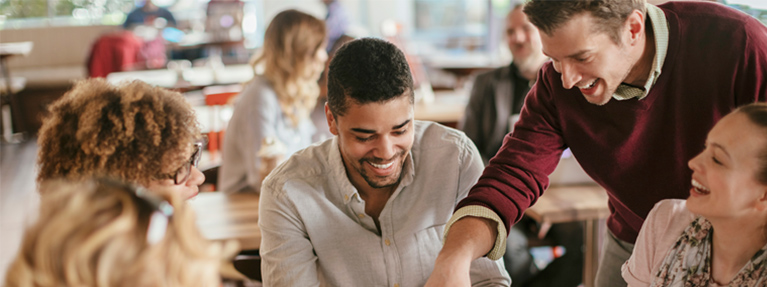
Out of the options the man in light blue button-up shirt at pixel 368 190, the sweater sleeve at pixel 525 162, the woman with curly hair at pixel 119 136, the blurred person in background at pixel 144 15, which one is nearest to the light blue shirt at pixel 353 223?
the man in light blue button-up shirt at pixel 368 190

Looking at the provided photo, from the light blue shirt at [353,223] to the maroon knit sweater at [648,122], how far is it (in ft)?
0.52

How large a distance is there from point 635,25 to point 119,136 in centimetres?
107

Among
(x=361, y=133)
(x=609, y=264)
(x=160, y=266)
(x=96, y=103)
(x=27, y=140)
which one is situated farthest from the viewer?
(x=27, y=140)

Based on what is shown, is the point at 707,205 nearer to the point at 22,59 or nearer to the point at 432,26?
the point at 22,59

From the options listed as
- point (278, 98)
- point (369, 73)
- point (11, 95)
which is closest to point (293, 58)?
point (278, 98)

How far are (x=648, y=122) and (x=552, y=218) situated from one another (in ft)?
2.48

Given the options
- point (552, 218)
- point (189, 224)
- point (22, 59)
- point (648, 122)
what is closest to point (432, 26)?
point (22, 59)

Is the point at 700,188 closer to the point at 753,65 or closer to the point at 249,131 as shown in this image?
the point at 753,65

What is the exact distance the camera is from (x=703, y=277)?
142 centimetres

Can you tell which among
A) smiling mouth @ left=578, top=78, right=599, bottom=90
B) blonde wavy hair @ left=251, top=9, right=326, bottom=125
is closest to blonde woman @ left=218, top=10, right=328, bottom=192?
blonde wavy hair @ left=251, top=9, right=326, bottom=125

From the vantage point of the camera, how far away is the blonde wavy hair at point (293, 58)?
2.85 meters

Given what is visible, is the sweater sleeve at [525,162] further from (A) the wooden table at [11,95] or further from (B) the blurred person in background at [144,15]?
(B) the blurred person in background at [144,15]

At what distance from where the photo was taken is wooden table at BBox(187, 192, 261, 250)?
6.69ft

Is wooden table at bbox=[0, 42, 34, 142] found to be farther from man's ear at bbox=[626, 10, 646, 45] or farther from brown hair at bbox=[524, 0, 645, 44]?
man's ear at bbox=[626, 10, 646, 45]
